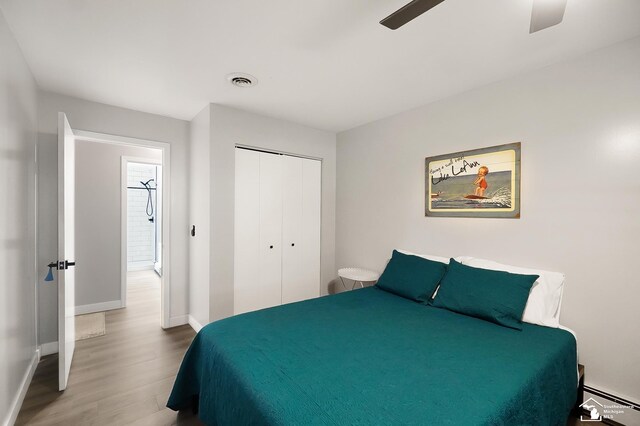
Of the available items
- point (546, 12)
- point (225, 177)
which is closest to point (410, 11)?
point (546, 12)

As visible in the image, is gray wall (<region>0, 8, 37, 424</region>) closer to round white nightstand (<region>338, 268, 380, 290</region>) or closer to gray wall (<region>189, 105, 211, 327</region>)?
gray wall (<region>189, 105, 211, 327</region>)

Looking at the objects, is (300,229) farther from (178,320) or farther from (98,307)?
(98,307)

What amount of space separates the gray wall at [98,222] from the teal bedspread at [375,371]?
288 cm

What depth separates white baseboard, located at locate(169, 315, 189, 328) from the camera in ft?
11.4

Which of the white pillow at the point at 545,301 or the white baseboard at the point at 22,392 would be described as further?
the white pillow at the point at 545,301

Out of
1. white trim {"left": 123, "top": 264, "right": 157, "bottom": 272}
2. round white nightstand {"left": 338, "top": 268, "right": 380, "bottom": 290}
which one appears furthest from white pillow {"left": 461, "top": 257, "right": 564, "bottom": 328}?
white trim {"left": 123, "top": 264, "right": 157, "bottom": 272}

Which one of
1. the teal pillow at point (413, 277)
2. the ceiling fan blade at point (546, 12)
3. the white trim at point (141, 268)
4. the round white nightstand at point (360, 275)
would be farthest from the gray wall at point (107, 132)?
the white trim at point (141, 268)

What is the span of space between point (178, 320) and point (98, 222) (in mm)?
1878

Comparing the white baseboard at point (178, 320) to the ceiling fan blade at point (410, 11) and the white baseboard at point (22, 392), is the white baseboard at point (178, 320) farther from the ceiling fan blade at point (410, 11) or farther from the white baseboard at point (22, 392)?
the ceiling fan blade at point (410, 11)

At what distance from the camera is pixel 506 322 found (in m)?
2.04

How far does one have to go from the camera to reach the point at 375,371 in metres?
1.48

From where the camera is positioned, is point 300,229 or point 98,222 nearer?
point 300,229

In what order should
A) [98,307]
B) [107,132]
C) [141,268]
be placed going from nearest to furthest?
[107,132] < [98,307] < [141,268]

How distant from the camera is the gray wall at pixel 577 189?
1896mm
